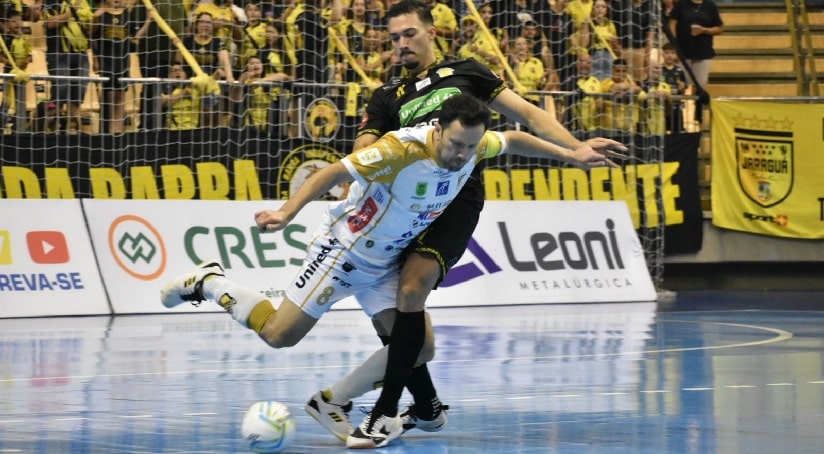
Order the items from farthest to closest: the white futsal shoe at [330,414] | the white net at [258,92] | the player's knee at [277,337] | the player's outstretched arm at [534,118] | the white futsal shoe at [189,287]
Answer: the white net at [258,92] < the white futsal shoe at [189,287] < the player's outstretched arm at [534,118] < the player's knee at [277,337] < the white futsal shoe at [330,414]

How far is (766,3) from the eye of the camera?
2473 centimetres

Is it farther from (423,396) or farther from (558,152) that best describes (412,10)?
(423,396)

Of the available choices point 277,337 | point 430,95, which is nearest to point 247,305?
point 277,337

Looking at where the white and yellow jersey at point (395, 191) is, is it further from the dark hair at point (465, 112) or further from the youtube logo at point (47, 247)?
the youtube logo at point (47, 247)

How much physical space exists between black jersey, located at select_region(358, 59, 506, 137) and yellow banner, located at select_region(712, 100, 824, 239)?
43.0ft

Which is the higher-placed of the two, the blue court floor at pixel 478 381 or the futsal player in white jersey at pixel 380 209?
the futsal player in white jersey at pixel 380 209

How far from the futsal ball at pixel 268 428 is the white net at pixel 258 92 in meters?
10.1

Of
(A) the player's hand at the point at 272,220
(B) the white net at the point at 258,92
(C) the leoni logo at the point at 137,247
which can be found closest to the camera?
(A) the player's hand at the point at 272,220

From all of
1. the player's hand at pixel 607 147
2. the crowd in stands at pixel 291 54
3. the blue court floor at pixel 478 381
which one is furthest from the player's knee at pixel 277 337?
the crowd in stands at pixel 291 54

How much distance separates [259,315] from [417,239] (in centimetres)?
94

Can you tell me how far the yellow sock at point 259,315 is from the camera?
7109 mm

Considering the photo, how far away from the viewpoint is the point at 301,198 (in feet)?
20.7

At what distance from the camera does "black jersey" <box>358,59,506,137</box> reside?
7320 mm

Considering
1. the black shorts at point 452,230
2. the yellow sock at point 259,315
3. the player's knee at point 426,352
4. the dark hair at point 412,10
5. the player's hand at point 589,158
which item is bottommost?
the player's knee at point 426,352
